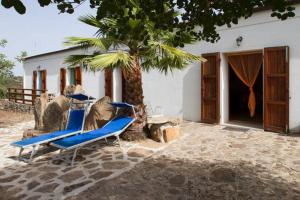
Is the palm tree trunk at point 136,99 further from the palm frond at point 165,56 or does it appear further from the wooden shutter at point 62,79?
the wooden shutter at point 62,79

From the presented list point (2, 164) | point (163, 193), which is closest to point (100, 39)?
point (2, 164)

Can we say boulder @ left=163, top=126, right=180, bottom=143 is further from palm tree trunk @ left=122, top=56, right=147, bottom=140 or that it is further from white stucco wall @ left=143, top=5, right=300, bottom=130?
white stucco wall @ left=143, top=5, right=300, bottom=130

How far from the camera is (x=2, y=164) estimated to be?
6.04 meters

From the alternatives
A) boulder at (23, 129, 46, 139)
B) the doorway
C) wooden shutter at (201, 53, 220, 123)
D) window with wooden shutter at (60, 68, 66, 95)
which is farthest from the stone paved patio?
window with wooden shutter at (60, 68, 66, 95)

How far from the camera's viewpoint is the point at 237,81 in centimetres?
1301

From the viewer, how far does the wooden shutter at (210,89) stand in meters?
8.95

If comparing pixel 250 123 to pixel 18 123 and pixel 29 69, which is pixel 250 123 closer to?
pixel 18 123

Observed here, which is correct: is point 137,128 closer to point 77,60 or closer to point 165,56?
point 165,56

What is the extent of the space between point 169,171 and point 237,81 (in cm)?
889

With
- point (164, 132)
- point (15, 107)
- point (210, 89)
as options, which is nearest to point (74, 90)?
point (15, 107)

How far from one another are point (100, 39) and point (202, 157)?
3.92 meters

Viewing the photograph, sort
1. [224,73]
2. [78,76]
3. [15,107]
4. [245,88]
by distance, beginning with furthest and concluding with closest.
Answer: [15,107], [78,76], [245,88], [224,73]

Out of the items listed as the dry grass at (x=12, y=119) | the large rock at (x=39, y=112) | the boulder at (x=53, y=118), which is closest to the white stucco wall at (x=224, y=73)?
the boulder at (x=53, y=118)

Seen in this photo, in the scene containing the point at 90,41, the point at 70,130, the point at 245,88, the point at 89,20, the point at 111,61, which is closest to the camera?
the point at 111,61
